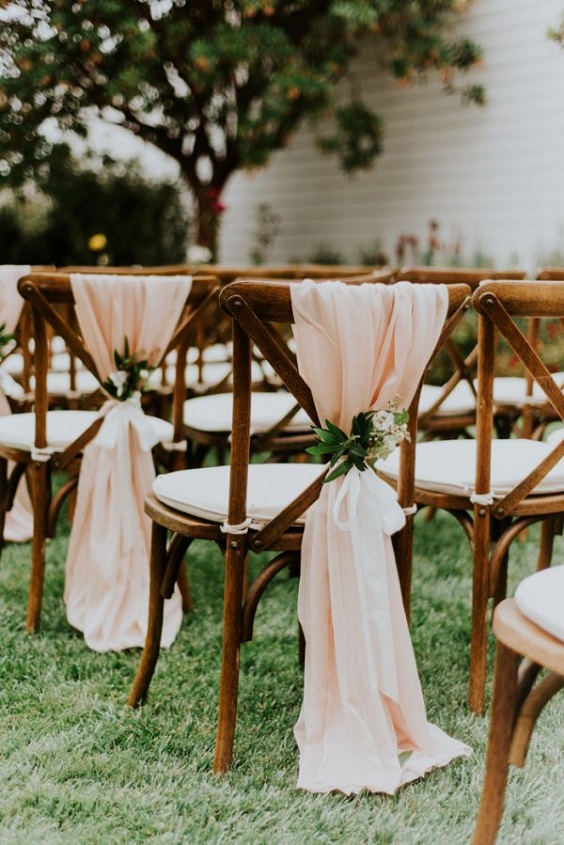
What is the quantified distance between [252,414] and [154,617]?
123 cm

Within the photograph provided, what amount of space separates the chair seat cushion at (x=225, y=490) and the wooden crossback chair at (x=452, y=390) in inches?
44.1

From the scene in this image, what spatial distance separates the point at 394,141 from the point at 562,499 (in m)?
7.71

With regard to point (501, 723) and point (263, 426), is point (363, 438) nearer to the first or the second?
point (501, 723)

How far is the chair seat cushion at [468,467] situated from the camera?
2545mm

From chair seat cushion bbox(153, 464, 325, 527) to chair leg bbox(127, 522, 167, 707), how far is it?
0.15 metres

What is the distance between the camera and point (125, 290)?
2.94m

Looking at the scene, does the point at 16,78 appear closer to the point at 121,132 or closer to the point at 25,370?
the point at 121,132

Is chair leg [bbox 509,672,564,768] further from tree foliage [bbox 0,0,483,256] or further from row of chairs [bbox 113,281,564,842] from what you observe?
tree foliage [bbox 0,0,483,256]

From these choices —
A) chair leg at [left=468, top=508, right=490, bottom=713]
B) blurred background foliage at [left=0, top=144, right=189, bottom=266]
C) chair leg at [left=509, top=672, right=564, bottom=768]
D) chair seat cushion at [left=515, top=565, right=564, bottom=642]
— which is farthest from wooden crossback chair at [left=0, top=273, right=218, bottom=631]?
blurred background foliage at [left=0, top=144, right=189, bottom=266]

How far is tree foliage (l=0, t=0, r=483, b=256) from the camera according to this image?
8156 millimetres

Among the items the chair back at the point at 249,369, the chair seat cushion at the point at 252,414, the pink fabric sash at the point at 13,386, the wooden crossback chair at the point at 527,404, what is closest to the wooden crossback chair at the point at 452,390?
the wooden crossback chair at the point at 527,404

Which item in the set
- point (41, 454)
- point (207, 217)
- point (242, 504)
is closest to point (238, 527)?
point (242, 504)

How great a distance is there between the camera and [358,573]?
7.11 feet

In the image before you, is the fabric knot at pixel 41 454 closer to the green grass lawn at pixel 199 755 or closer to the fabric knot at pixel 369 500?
the green grass lawn at pixel 199 755
